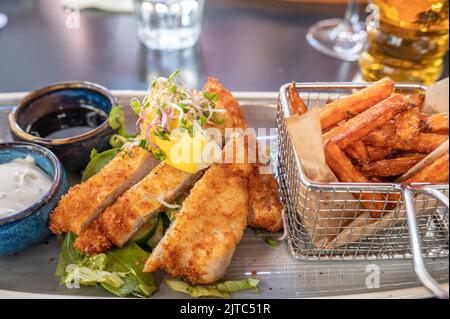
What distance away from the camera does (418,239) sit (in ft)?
4.75

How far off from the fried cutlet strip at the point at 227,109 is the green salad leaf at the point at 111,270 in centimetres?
74

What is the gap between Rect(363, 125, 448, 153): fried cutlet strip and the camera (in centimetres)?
180

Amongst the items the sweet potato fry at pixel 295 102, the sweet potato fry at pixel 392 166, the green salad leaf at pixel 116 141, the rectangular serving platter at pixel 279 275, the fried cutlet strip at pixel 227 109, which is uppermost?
the sweet potato fry at pixel 295 102

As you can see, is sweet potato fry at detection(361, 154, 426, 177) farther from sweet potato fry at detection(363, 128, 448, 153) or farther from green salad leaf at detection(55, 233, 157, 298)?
green salad leaf at detection(55, 233, 157, 298)

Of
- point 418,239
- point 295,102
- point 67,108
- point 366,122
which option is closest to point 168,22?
point 67,108

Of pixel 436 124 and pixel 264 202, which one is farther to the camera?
pixel 264 202

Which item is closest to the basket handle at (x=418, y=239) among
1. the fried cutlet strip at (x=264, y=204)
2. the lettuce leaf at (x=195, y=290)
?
the fried cutlet strip at (x=264, y=204)

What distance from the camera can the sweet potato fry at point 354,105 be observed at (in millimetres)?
1923

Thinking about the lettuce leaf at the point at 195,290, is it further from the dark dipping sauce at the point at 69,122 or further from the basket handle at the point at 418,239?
the dark dipping sauce at the point at 69,122

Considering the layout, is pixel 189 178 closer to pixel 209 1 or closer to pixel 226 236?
pixel 226 236

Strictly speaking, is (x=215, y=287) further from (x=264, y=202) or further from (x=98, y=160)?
(x=98, y=160)

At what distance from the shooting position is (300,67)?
3.54 meters

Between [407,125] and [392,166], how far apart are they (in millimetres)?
176

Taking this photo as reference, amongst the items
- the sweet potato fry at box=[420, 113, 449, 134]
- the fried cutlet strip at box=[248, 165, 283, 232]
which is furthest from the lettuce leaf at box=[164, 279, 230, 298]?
the sweet potato fry at box=[420, 113, 449, 134]
